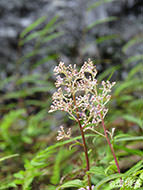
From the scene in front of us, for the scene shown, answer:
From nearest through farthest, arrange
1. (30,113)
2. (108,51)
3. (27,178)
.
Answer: (27,178)
(30,113)
(108,51)

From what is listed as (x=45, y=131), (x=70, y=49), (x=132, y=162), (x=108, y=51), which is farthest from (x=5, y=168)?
(x=108, y=51)

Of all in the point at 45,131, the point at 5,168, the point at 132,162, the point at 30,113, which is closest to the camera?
the point at 132,162

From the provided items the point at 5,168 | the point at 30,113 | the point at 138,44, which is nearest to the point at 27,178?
the point at 5,168

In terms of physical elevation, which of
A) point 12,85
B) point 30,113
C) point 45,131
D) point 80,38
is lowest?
point 45,131

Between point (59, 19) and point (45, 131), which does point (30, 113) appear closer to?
point (45, 131)

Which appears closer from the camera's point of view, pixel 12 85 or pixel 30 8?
pixel 12 85

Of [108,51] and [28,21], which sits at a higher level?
[28,21]

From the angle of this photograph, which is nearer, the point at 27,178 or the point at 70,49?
the point at 27,178

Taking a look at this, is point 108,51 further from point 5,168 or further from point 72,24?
point 5,168

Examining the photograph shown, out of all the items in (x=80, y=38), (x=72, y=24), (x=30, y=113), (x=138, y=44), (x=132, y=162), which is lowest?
(x=132, y=162)
